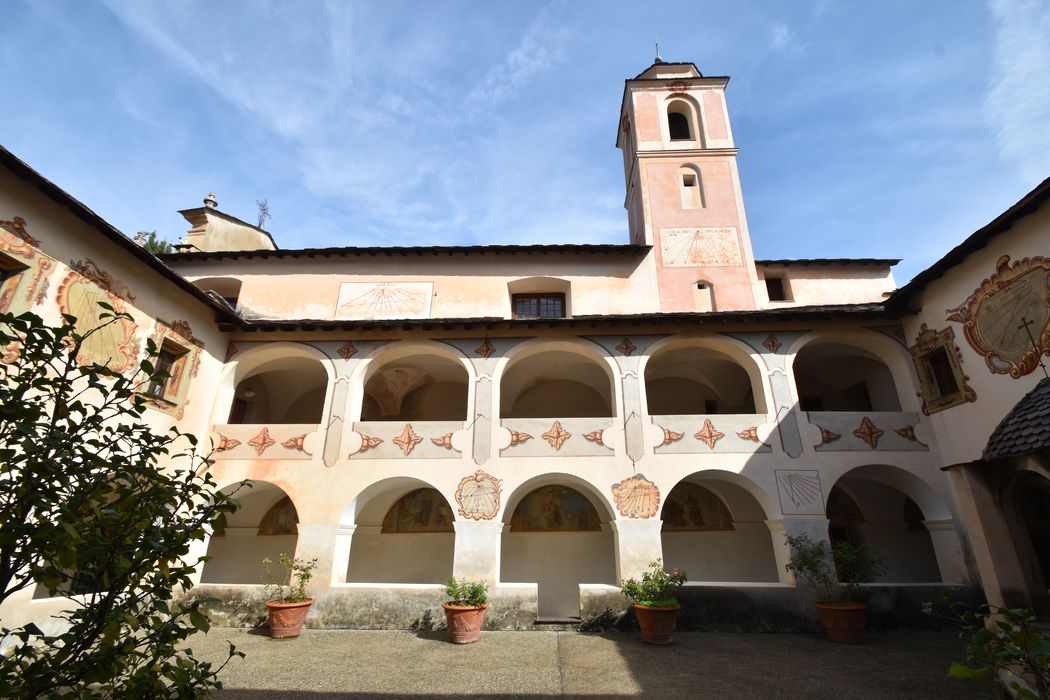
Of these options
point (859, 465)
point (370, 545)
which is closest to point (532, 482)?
point (370, 545)

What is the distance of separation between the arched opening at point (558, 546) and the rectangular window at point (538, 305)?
4.32m

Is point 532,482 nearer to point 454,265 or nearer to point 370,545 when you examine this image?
point 370,545

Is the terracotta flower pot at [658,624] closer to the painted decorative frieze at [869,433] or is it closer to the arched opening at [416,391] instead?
the painted decorative frieze at [869,433]

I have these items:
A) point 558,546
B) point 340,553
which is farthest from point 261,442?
point 558,546

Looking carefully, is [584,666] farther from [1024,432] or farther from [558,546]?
[1024,432]

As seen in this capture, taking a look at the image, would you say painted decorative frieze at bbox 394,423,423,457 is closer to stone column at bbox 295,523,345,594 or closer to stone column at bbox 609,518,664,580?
stone column at bbox 295,523,345,594

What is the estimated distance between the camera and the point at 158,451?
236cm

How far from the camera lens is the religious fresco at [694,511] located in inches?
496

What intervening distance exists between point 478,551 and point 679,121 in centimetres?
1516

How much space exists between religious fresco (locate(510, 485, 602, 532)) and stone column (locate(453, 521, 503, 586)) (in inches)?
108

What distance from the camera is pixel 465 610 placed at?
27.8 ft

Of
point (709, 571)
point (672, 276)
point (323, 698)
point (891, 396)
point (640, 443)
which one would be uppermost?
point (672, 276)

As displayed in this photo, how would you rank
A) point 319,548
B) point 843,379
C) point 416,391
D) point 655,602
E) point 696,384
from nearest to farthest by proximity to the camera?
point 655,602, point 319,548, point 843,379, point 696,384, point 416,391

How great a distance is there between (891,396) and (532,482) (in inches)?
322
